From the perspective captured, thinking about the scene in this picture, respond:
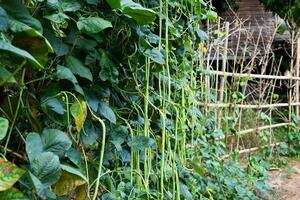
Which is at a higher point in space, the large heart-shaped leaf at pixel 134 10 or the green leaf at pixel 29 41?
the large heart-shaped leaf at pixel 134 10

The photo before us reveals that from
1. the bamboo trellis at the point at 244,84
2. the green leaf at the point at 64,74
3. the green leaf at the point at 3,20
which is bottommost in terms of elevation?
the bamboo trellis at the point at 244,84

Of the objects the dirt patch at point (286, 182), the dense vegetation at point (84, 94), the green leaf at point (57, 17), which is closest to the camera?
the dense vegetation at point (84, 94)

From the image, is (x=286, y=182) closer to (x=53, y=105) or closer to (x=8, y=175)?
(x=53, y=105)

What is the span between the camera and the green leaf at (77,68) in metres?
0.94

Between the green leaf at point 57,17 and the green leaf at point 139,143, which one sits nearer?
the green leaf at point 57,17

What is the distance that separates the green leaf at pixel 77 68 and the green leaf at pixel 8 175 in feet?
1.10

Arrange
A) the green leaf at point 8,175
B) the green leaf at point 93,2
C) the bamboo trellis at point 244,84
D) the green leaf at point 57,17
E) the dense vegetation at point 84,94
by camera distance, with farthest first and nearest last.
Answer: the bamboo trellis at point 244,84, the green leaf at point 93,2, the green leaf at point 57,17, the dense vegetation at point 84,94, the green leaf at point 8,175

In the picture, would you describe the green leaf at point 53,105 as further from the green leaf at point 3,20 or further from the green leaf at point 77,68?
the green leaf at point 3,20

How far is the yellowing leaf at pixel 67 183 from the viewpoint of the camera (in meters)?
0.78

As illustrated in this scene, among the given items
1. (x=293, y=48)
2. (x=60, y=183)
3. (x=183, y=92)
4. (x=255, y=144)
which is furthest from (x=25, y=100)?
(x=293, y=48)

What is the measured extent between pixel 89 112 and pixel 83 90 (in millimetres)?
56

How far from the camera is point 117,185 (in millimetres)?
1231

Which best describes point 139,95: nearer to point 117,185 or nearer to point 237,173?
point 117,185

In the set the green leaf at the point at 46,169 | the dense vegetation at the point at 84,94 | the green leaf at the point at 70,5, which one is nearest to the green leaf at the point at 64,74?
the dense vegetation at the point at 84,94
